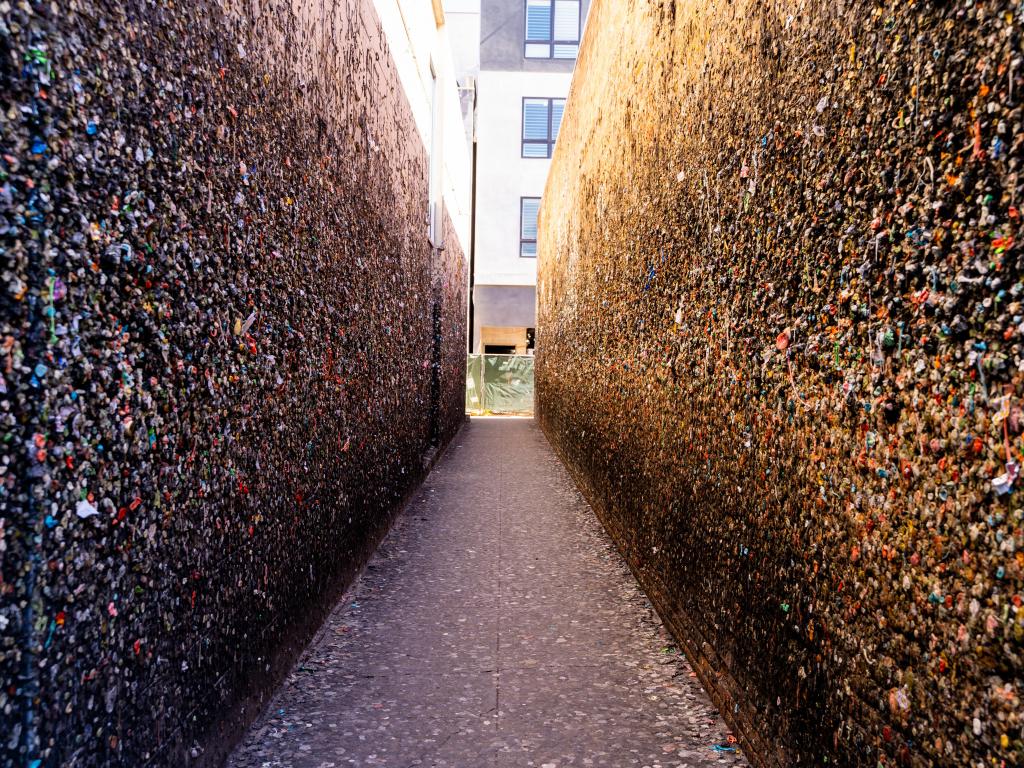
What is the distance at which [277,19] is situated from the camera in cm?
297

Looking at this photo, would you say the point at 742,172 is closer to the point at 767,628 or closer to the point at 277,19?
the point at 767,628

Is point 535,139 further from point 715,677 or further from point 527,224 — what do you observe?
point 715,677

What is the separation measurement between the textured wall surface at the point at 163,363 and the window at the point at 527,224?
1884 centimetres

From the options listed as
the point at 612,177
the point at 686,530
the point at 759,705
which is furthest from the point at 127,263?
the point at 612,177

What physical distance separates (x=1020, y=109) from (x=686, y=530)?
8.20 feet

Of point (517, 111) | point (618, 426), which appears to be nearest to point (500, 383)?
point (517, 111)

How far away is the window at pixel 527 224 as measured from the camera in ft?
74.2

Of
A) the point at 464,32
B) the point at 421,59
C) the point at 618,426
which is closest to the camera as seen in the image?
the point at 618,426

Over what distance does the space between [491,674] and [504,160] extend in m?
21.0

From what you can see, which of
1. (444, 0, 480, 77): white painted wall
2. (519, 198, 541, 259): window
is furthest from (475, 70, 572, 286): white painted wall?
(444, 0, 480, 77): white painted wall

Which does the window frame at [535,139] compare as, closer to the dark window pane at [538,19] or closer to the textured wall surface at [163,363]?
the dark window pane at [538,19]

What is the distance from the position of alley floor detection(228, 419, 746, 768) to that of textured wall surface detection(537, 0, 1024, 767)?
27 centimetres

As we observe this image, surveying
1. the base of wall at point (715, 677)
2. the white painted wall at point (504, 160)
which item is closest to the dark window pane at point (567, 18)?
the white painted wall at point (504, 160)

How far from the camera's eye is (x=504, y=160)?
22.6 metres
